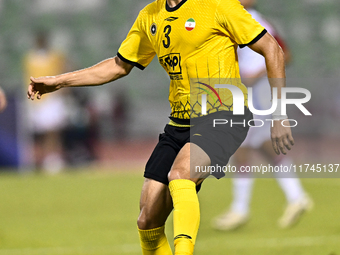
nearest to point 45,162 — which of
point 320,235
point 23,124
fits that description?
point 23,124

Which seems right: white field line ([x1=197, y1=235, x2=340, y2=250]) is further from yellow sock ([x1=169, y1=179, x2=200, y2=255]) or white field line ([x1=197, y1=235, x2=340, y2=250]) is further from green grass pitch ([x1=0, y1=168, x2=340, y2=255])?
yellow sock ([x1=169, y1=179, x2=200, y2=255])

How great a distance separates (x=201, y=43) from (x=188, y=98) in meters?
0.35

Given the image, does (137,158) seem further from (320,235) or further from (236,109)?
(236,109)

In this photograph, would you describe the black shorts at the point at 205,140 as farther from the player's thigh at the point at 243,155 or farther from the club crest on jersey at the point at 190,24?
the player's thigh at the point at 243,155

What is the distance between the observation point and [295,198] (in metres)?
5.96

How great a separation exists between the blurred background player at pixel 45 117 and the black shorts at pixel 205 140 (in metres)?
8.79

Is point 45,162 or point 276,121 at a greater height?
point 276,121

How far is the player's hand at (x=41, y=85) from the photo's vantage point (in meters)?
3.93

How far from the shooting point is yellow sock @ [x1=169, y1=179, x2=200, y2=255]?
2934 millimetres

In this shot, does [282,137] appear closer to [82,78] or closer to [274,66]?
[274,66]

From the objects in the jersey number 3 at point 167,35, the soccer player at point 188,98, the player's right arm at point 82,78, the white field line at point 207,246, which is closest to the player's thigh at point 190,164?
the soccer player at point 188,98

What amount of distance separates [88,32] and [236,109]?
15.3m

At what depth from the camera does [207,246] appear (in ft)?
16.8

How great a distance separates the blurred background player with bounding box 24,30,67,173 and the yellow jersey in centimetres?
884
